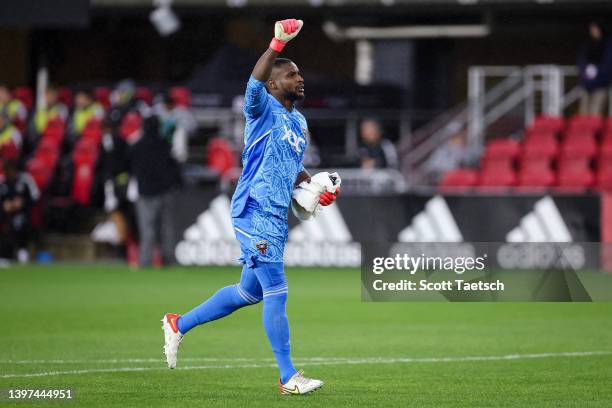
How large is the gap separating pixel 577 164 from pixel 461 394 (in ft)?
47.9

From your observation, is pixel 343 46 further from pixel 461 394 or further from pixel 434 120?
pixel 461 394

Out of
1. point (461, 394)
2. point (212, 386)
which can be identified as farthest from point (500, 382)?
point (212, 386)

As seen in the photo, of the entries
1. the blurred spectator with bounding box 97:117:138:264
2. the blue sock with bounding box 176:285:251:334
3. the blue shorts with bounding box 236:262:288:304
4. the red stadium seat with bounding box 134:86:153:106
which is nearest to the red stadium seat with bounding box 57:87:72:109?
the red stadium seat with bounding box 134:86:153:106

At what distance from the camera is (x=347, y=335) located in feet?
45.0

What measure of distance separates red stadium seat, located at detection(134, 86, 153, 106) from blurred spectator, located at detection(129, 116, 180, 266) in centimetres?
398

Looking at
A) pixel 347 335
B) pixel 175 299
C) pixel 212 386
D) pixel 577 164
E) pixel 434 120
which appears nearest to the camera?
pixel 212 386

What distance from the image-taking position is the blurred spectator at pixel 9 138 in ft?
82.4

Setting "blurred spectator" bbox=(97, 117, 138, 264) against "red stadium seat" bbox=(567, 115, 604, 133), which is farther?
"red stadium seat" bbox=(567, 115, 604, 133)

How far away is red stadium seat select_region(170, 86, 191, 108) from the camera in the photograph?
26.0m

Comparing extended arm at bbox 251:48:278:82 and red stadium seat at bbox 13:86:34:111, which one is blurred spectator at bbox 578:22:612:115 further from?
extended arm at bbox 251:48:278:82

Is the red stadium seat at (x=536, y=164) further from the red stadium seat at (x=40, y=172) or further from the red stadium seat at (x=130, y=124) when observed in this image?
the red stadium seat at (x=40, y=172)

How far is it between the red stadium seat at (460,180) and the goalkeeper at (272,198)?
1418 centimetres

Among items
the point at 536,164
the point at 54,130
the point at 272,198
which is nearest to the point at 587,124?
the point at 536,164

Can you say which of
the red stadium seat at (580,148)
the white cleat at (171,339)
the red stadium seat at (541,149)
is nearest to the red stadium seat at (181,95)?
the red stadium seat at (541,149)
